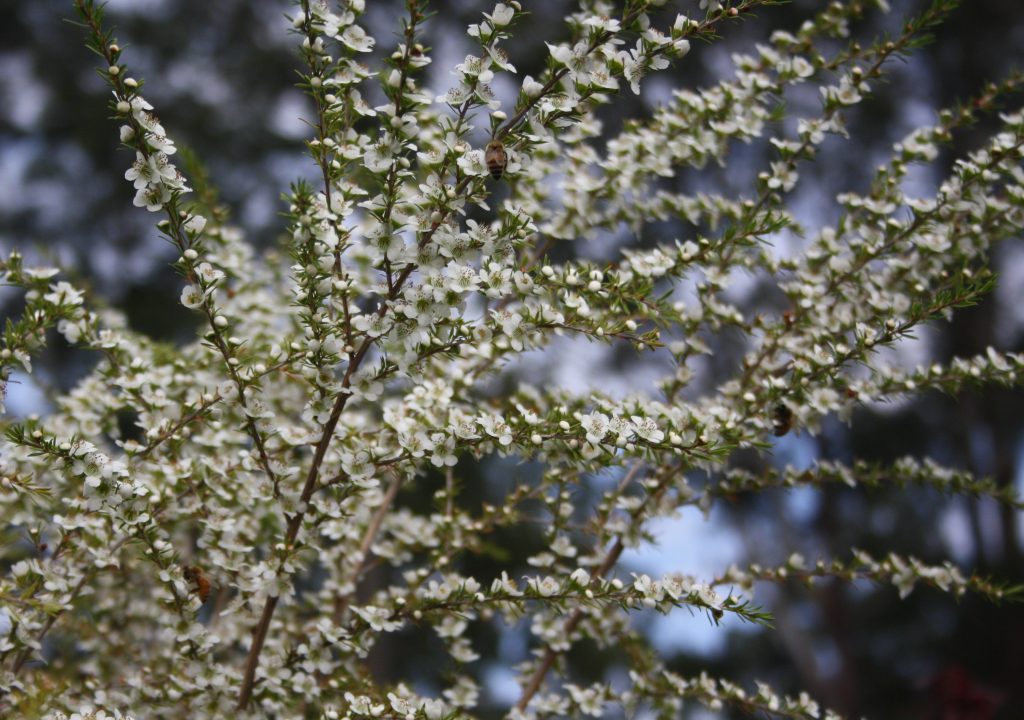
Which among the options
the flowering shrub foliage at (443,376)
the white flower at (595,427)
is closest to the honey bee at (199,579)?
the flowering shrub foliage at (443,376)

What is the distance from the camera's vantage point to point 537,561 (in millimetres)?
2166

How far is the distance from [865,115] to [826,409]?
242 inches

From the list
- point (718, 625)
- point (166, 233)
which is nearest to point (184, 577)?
point (166, 233)

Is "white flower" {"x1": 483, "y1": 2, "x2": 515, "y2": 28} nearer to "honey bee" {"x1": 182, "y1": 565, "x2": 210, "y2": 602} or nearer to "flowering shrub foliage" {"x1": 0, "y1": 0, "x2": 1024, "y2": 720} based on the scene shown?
"flowering shrub foliage" {"x1": 0, "y1": 0, "x2": 1024, "y2": 720}

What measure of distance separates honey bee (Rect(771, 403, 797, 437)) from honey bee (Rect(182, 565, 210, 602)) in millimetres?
1310

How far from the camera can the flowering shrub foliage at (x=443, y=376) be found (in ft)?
5.39

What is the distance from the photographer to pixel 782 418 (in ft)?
6.86

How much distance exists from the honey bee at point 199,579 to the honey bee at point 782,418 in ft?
4.30

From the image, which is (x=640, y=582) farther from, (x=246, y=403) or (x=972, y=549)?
(x=972, y=549)

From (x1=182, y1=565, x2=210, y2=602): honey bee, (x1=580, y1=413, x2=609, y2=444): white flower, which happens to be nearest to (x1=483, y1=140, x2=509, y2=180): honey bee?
(x1=580, y1=413, x2=609, y2=444): white flower

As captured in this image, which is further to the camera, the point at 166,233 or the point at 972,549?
the point at 972,549

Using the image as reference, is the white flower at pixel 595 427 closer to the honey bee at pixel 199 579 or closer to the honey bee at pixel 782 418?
the honey bee at pixel 782 418

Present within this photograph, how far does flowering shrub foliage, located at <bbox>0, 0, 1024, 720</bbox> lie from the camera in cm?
164

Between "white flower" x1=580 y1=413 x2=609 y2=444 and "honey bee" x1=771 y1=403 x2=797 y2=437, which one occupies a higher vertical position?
"honey bee" x1=771 y1=403 x2=797 y2=437
